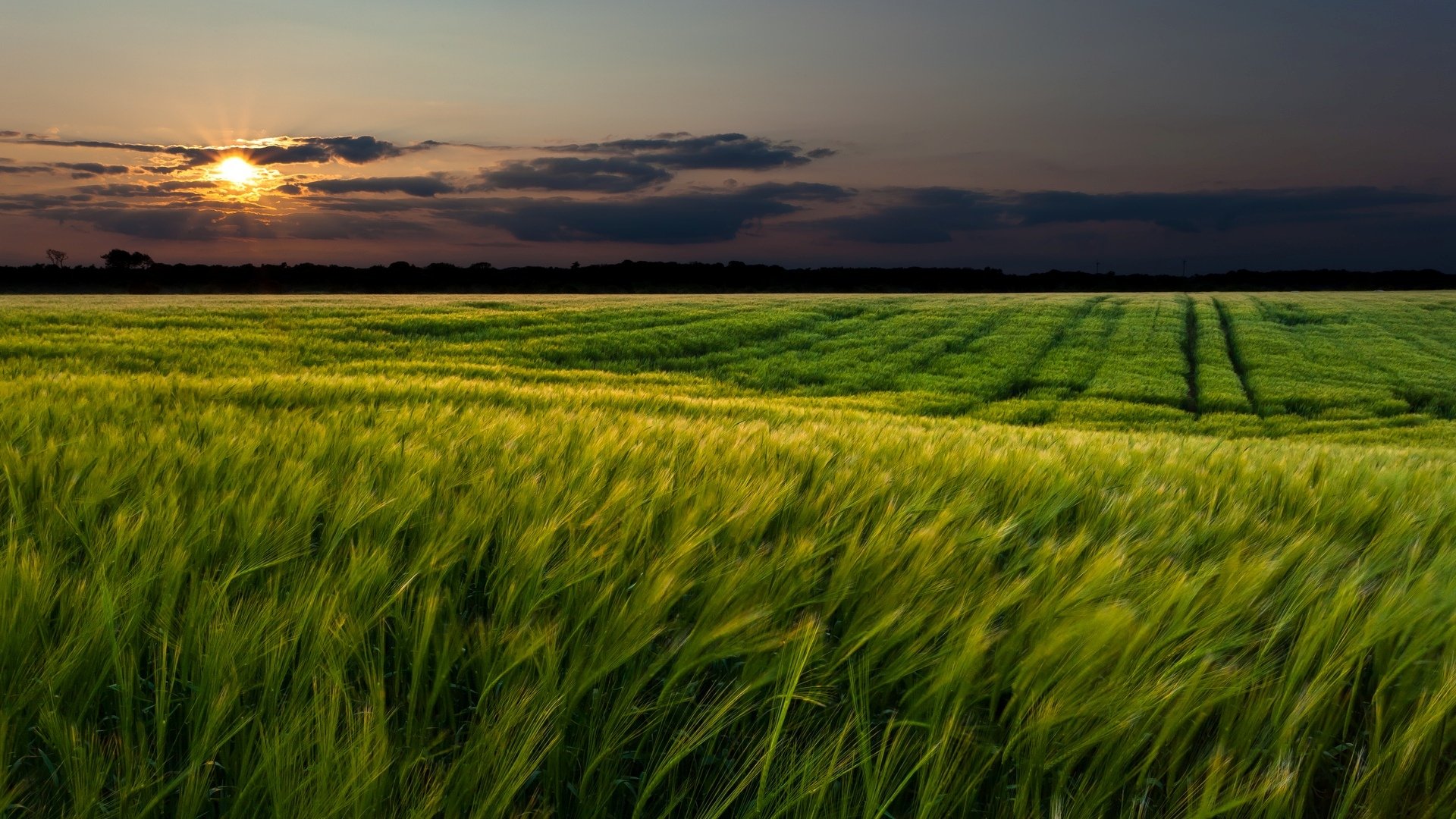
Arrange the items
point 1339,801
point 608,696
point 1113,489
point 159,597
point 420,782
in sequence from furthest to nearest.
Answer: point 1113,489 < point 159,597 < point 608,696 < point 1339,801 < point 420,782

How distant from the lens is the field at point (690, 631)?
36.2 inches

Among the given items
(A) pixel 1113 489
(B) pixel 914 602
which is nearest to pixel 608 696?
(B) pixel 914 602

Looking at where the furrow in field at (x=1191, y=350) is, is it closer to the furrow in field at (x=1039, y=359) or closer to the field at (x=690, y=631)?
the furrow in field at (x=1039, y=359)

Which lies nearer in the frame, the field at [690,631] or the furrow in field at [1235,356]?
the field at [690,631]

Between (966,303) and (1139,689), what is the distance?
45415 millimetres

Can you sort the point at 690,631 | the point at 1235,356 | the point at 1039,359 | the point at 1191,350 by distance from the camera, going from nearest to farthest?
the point at 690,631 → the point at 1039,359 → the point at 1235,356 → the point at 1191,350

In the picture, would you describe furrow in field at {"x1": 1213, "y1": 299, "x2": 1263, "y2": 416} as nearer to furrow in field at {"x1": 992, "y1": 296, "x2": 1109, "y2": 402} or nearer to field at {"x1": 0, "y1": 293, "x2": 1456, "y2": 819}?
furrow in field at {"x1": 992, "y1": 296, "x2": 1109, "y2": 402}

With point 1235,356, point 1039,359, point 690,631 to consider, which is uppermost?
point 690,631

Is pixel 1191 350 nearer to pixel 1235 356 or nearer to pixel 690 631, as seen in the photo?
pixel 1235 356

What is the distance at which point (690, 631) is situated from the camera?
1232mm

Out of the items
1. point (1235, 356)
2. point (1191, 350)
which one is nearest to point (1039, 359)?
point (1191, 350)

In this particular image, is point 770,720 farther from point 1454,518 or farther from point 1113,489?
Result: point 1454,518

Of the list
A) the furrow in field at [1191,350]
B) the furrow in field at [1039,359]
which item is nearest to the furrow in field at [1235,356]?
the furrow in field at [1191,350]

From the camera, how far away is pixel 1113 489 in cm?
254
